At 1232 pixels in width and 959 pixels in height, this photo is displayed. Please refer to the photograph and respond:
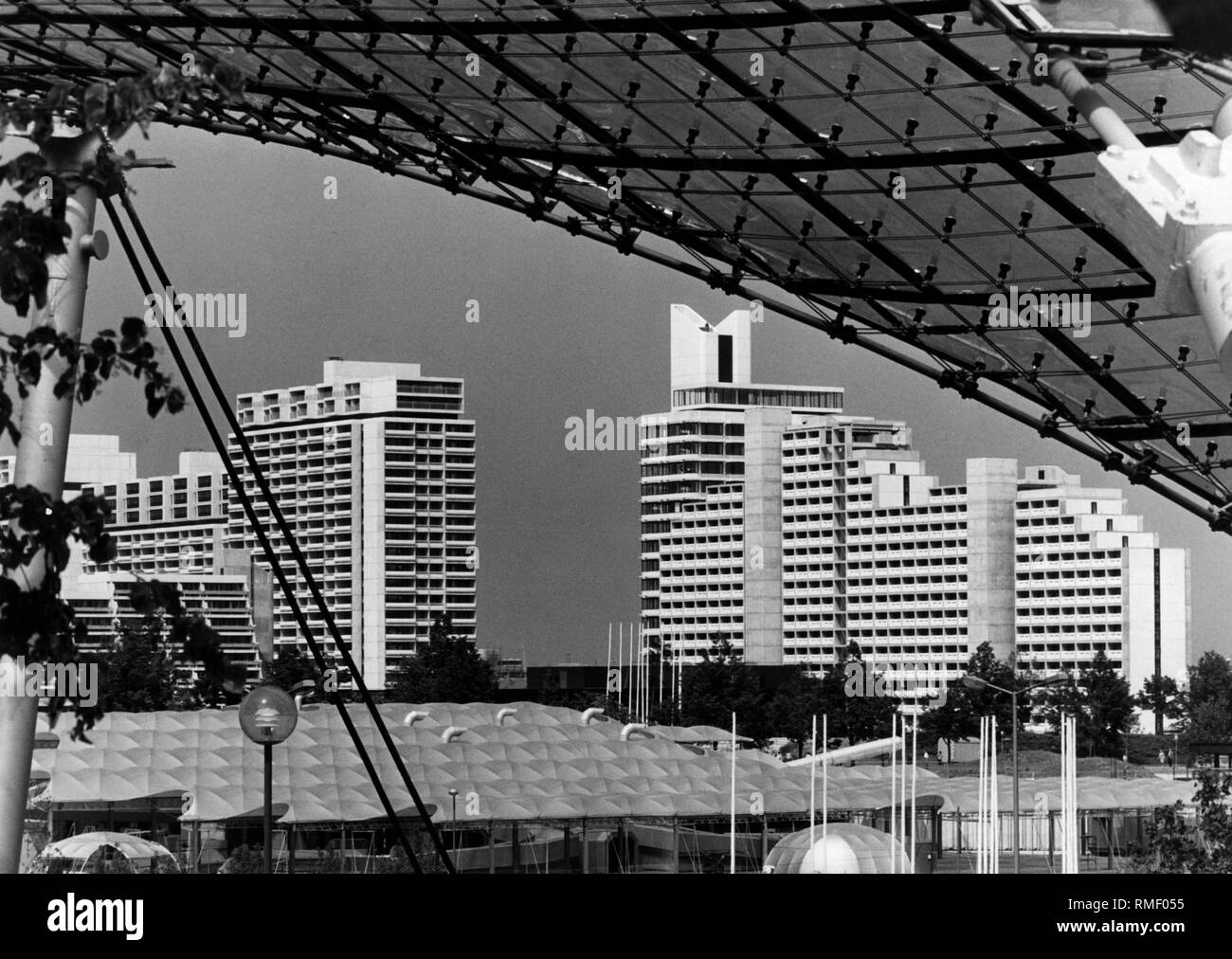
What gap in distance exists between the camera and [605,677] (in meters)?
174

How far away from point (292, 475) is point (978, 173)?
169757mm

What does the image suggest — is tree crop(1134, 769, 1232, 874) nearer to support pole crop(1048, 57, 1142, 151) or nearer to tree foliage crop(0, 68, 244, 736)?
tree foliage crop(0, 68, 244, 736)

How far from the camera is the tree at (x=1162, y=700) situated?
16750cm

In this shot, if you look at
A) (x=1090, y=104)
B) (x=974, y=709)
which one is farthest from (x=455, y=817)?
(x=974, y=709)

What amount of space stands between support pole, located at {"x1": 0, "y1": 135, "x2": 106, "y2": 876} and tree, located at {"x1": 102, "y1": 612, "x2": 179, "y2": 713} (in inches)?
3942

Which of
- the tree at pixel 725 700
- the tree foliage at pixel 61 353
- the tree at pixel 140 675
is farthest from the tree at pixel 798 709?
the tree foliage at pixel 61 353

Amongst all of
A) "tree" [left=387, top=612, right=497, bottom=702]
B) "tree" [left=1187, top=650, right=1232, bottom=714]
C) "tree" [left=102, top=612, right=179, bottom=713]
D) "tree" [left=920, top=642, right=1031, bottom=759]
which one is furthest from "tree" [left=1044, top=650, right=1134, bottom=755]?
"tree" [left=102, top=612, right=179, bottom=713]

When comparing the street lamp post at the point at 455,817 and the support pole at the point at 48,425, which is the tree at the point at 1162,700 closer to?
the street lamp post at the point at 455,817

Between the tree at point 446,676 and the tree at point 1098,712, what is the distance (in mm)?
44470

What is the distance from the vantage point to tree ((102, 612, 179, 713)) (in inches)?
4373

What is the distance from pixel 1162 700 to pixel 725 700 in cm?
5391

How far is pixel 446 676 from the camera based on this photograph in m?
136

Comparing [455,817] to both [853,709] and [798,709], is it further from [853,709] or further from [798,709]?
[853,709]
